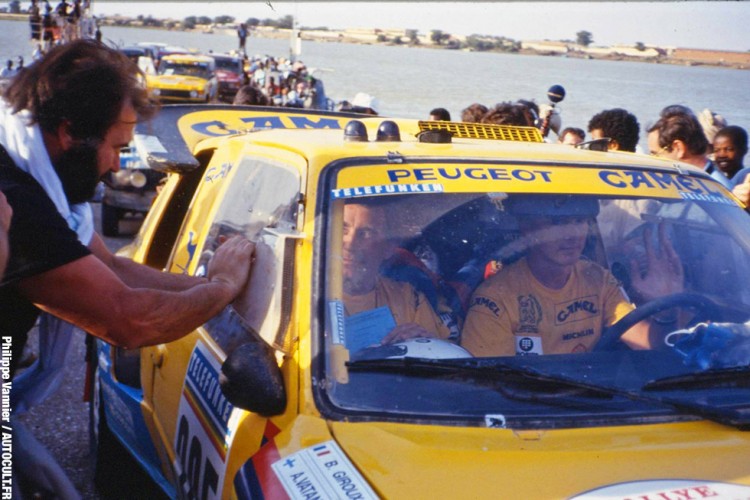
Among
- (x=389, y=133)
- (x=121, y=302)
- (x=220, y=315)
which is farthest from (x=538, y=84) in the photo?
(x=121, y=302)

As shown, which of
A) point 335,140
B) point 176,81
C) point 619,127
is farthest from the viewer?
point 176,81

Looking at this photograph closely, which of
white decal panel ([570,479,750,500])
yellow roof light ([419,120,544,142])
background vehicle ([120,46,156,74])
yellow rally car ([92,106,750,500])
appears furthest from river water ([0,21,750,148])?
white decal panel ([570,479,750,500])

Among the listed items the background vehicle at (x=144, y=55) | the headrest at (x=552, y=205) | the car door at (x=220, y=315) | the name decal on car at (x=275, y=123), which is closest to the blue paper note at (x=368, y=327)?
the car door at (x=220, y=315)

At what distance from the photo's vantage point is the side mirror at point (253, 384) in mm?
2324

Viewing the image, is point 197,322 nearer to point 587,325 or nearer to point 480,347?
point 480,347

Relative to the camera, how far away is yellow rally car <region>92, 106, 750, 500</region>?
2172 millimetres

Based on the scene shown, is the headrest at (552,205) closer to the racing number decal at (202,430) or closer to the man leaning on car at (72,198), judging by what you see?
the man leaning on car at (72,198)

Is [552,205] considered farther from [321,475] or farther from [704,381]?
[321,475]

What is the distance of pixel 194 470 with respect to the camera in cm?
280

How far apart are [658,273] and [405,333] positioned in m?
0.88

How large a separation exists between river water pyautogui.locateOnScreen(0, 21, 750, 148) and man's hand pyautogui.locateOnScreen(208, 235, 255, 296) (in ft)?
5.36

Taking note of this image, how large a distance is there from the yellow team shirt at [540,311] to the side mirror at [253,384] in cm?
67

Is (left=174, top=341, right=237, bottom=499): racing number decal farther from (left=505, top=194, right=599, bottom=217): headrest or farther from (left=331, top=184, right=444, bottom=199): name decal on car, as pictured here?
(left=505, top=194, right=599, bottom=217): headrest

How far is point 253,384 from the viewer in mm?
2324
